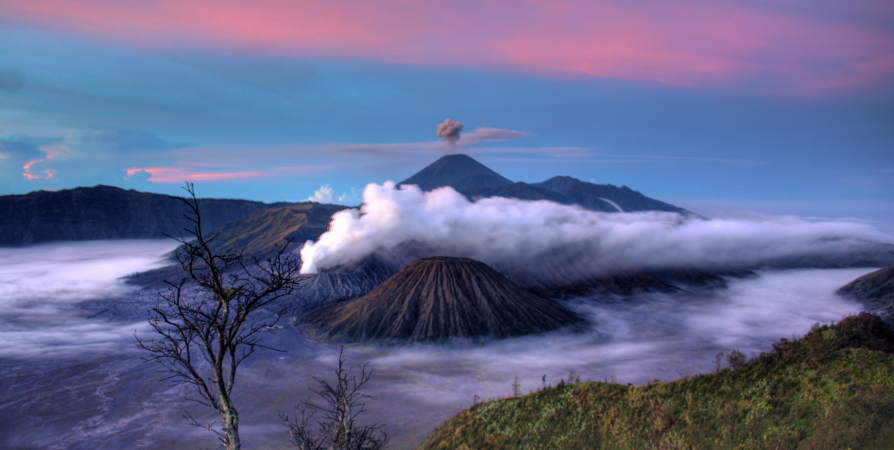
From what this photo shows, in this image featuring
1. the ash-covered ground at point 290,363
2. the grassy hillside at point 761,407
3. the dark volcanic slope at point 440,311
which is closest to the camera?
the grassy hillside at point 761,407

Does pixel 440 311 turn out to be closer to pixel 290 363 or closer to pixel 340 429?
pixel 290 363

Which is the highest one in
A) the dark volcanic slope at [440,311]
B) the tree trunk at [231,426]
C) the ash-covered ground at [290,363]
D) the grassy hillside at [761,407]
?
the tree trunk at [231,426]

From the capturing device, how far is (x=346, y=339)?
78.0 metres

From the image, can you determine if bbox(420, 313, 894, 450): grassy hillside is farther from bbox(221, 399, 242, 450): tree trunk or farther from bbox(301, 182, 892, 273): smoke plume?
bbox(301, 182, 892, 273): smoke plume

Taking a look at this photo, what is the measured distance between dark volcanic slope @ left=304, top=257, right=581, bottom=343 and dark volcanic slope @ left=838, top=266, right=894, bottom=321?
8287 cm

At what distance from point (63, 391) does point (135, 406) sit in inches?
532

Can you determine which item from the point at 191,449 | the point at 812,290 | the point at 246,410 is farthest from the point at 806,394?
the point at 812,290

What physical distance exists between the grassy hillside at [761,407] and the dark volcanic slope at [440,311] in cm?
5057

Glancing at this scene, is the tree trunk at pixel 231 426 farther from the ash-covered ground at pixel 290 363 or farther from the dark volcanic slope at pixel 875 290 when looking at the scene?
the dark volcanic slope at pixel 875 290

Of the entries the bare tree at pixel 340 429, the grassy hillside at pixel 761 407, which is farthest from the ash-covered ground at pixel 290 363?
the bare tree at pixel 340 429

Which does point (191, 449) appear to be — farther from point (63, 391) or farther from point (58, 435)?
point (63, 391)

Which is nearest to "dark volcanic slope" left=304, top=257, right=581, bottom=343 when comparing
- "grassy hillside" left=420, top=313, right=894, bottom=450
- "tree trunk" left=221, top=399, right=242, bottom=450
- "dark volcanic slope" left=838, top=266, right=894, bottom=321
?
"grassy hillside" left=420, top=313, right=894, bottom=450

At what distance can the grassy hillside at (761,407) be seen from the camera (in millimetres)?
17719

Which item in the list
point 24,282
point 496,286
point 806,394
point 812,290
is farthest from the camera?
point 812,290
